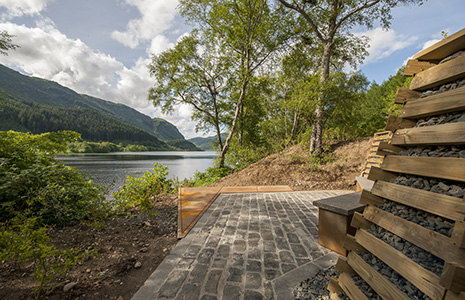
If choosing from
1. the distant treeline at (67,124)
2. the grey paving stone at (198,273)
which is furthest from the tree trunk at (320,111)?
the distant treeline at (67,124)

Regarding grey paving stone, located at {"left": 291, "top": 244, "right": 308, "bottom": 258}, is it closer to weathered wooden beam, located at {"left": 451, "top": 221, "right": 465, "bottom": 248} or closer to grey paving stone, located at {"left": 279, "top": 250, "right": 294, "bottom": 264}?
grey paving stone, located at {"left": 279, "top": 250, "right": 294, "bottom": 264}

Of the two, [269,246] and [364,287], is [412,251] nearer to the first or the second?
[364,287]

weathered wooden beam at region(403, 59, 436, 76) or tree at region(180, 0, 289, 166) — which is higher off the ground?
tree at region(180, 0, 289, 166)

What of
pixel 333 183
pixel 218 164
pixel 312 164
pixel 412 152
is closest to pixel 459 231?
pixel 412 152

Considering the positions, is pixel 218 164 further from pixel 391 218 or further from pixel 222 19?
pixel 391 218

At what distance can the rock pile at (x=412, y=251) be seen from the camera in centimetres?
101

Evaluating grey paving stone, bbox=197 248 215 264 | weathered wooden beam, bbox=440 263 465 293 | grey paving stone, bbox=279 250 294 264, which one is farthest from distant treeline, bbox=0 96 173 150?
weathered wooden beam, bbox=440 263 465 293

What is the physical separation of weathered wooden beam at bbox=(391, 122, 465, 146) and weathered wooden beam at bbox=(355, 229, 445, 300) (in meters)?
0.68

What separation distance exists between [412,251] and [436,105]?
0.87 metres

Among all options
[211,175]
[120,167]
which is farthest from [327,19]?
[120,167]

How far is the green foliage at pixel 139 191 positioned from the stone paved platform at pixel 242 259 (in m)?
1.49

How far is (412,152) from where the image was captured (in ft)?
4.21

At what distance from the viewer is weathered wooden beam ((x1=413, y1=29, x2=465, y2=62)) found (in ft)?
3.56

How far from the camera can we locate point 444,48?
3.82 ft
